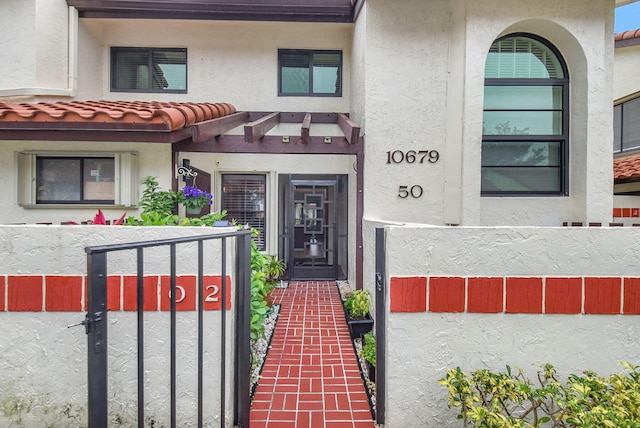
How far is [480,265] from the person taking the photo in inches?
99.2

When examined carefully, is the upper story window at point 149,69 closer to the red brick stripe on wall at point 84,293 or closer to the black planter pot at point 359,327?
the red brick stripe on wall at point 84,293

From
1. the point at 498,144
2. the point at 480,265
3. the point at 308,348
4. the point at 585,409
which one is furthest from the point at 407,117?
the point at 585,409

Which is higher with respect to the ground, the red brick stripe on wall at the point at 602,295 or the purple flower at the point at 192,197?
the purple flower at the point at 192,197

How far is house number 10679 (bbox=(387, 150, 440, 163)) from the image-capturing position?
5691 mm

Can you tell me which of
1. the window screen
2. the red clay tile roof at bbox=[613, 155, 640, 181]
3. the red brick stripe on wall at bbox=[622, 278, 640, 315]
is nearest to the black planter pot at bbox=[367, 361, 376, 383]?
the red brick stripe on wall at bbox=[622, 278, 640, 315]

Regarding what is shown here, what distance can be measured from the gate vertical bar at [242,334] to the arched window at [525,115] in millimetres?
4776

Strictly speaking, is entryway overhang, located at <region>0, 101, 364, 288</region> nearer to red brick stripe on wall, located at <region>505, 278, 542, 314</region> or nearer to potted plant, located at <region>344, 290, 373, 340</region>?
potted plant, located at <region>344, 290, 373, 340</region>

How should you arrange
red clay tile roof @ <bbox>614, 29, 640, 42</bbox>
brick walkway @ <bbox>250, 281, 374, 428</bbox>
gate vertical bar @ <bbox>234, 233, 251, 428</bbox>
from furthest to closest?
red clay tile roof @ <bbox>614, 29, 640, 42</bbox> < brick walkway @ <bbox>250, 281, 374, 428</bbox> < gate vertical bar @ <bbox>234, 233, 251, 428</bbox>

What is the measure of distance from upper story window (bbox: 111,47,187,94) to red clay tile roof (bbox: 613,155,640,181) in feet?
30.4

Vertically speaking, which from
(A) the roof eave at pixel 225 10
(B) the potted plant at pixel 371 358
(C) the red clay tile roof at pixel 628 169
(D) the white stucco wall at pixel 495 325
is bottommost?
(B) the potted plant at pixel 371 358

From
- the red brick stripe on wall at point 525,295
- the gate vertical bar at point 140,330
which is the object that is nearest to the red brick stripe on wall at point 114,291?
the gate vertical bar at point 140,330

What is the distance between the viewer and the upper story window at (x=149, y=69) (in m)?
7.05

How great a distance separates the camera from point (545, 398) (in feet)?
7.67

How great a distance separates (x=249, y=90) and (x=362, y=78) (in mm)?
2748
